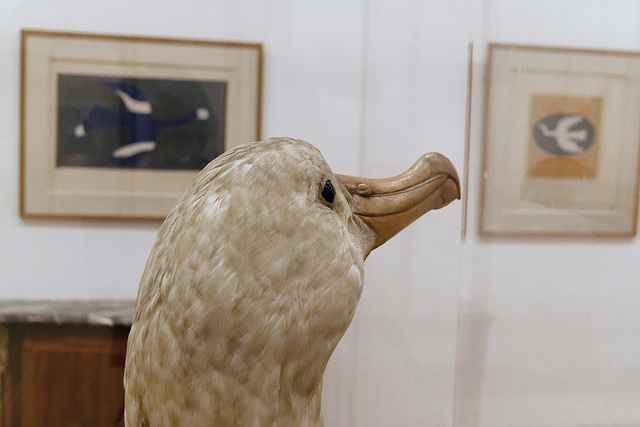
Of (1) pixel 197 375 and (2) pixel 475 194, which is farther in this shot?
(2) pixel 475 194

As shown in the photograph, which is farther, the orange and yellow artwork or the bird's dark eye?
the orange and yellow artwork

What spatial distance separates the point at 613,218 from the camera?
36.3 inches

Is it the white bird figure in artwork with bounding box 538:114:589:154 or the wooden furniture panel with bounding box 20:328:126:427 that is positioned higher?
the white bird figure in artwork with bounding box 538:114:589:154

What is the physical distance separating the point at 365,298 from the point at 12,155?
76 centimetres

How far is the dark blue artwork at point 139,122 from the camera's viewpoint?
41.9 inches

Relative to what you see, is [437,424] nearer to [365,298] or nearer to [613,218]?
[365,298]

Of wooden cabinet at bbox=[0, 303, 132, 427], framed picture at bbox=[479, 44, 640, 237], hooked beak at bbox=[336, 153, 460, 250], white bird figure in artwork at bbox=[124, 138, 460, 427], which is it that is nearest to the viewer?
white bird figure in artwork at bbox=[124, 138, 460, 427]

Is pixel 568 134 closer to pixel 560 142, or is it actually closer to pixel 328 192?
pixel 560 142

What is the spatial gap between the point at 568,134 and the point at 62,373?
100 cm

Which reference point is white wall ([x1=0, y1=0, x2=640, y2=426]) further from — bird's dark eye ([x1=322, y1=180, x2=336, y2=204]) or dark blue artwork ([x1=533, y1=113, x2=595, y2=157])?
bird's dark eye ([x1=322, y1=180, x2=336, y2=204])

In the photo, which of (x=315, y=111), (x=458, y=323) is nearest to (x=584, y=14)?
(x=315, y=111)

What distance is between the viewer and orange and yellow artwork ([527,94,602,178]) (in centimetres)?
94

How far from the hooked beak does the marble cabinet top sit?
54cm

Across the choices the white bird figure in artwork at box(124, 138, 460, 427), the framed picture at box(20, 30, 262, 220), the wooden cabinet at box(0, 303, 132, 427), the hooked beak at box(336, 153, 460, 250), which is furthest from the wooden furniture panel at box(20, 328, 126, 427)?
the hooked beak at box(336, 153, 460, 250)
